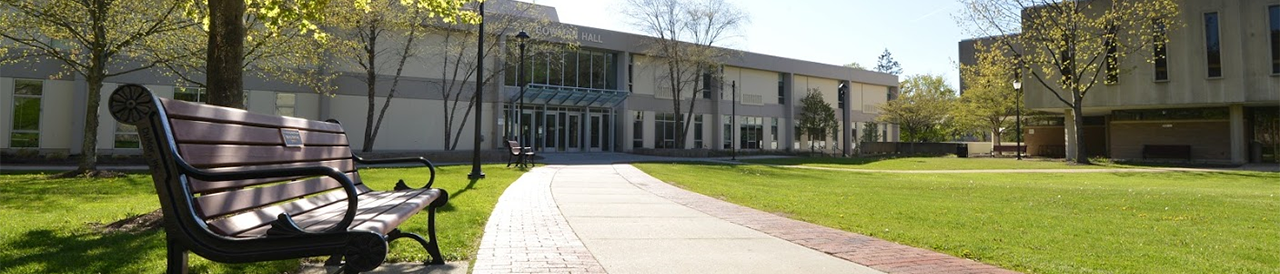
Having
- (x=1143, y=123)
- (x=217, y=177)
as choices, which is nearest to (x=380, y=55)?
(x=217, y=177)

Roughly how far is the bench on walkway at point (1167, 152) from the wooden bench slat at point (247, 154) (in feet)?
134

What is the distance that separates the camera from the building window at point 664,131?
39.2 metres

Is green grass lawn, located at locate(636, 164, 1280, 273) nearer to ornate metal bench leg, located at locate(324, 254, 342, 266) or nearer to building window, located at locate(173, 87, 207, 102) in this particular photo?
ornate metal bench leg, located at locate(324, 254, 342, 266)

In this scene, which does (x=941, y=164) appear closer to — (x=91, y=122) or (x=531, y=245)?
(x=531, y=245)

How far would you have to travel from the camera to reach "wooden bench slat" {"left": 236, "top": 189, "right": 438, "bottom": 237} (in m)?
2.81

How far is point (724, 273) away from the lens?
391 centimetres

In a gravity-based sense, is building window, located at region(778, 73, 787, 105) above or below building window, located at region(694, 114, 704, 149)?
above

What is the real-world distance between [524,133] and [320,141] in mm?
30041

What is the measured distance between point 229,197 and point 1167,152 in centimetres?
4206

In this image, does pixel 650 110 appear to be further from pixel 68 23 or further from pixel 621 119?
pixel 68 23

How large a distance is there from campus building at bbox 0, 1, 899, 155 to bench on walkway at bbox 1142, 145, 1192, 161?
19102mm

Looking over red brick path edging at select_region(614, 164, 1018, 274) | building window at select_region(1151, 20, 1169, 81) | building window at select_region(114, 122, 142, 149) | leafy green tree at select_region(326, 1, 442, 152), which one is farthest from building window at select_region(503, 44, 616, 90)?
building window at select_region(1151, 20, 1169, 81)

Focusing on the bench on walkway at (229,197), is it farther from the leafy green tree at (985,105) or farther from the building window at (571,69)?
the leafy green tree at (985,105)

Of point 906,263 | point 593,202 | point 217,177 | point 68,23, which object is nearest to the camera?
point 217,177
